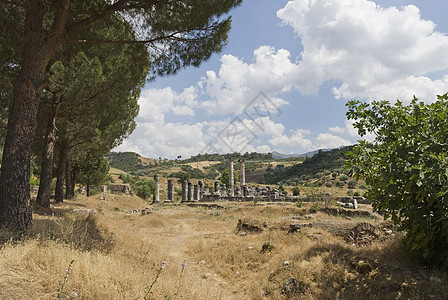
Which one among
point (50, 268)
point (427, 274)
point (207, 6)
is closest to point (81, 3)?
point (207, 6)

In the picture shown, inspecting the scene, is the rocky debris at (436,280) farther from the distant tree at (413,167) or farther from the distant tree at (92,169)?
the distant tree at (92,169)

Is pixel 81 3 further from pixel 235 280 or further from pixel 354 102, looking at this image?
pixel 235 280

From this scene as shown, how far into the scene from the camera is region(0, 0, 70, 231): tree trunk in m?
5.60

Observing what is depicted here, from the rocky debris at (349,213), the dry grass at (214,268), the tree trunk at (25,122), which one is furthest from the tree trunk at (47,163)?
the rocky debris at (349,213)

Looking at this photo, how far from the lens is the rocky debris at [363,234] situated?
7.47 meters

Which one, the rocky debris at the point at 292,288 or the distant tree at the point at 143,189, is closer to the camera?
the rocky debris at the point at 292,288

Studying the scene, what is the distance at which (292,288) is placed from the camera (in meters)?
5.33

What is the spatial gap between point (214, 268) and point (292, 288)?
2.56 meters

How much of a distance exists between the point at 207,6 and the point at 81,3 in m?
4.06

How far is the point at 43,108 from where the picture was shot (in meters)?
11.5

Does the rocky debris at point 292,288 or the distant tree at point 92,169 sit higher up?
the distant tree at point 92,169

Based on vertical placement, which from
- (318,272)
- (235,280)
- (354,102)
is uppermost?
(354,102)

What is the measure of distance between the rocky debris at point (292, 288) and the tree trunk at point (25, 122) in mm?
5520

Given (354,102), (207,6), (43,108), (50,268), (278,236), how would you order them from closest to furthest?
(50,268) < (354,102) < (207,6) < (278,236) < (43,108)
